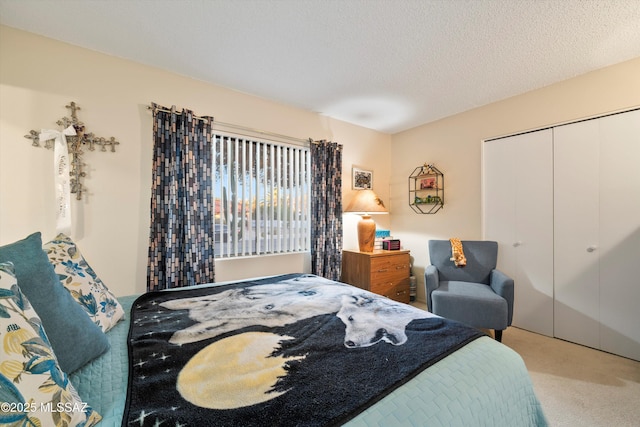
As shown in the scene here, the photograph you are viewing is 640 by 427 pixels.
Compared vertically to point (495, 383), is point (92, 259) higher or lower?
higher

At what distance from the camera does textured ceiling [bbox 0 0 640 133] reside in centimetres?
168

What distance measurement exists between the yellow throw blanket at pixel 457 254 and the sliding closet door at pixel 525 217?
479mm

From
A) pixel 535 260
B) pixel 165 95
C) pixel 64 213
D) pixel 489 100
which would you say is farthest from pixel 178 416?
pixel 489 100

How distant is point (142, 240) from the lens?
2334 millimetres

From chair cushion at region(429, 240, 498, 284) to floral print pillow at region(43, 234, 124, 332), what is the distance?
2.93 metres

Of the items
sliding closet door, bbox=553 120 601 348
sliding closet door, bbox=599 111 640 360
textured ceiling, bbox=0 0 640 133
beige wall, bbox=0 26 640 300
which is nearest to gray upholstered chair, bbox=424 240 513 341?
beige wall, bbox=0 26 640 300

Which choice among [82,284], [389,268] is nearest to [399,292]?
[389,268]

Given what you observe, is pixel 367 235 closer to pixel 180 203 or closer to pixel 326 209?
pixel 326 209

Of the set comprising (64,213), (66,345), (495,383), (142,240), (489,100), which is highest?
(489,100)

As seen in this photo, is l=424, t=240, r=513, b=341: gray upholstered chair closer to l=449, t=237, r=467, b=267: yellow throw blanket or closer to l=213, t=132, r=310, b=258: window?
l=449, t=237, r=467, b=267: yellow throw blanket

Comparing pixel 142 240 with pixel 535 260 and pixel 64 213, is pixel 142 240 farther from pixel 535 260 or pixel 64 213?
pixel 535 260

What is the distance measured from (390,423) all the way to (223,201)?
2.49 m

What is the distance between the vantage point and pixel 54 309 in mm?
907

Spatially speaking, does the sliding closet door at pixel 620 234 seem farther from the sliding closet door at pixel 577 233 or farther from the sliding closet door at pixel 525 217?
the sliding closet door at pixel 525 217
